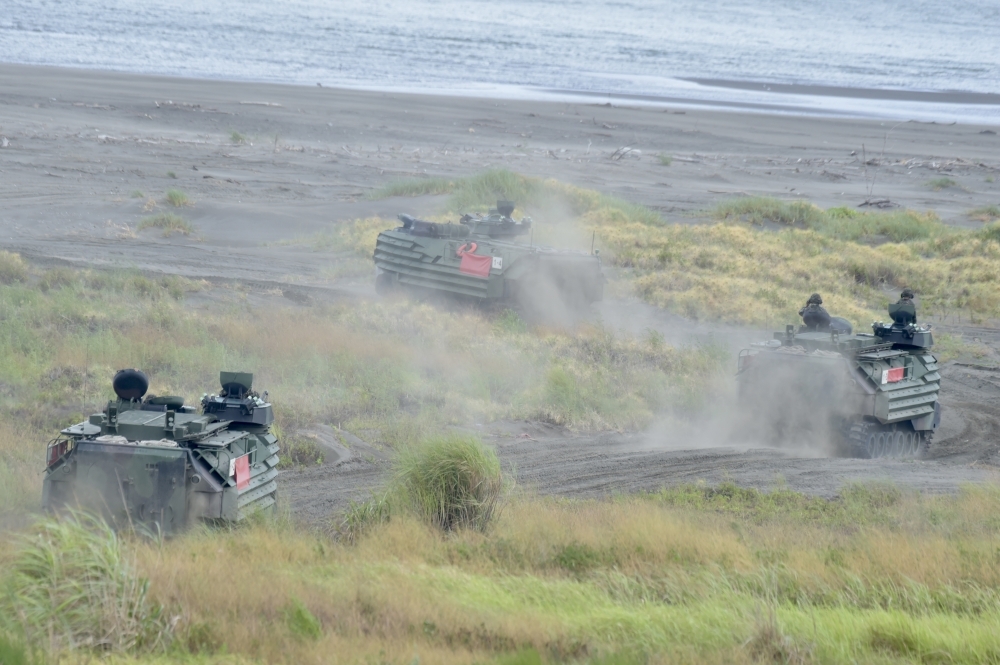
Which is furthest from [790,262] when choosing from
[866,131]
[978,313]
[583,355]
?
[866,131]

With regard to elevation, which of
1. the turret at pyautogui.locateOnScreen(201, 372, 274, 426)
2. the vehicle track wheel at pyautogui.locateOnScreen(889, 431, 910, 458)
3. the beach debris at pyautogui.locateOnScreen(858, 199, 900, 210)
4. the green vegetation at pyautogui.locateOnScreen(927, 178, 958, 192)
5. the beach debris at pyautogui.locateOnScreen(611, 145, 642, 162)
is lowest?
the vehicle track wheel at pyautogui.locateOnScreen(889, 431, 910, 458)

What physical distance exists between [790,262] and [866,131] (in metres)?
29.0

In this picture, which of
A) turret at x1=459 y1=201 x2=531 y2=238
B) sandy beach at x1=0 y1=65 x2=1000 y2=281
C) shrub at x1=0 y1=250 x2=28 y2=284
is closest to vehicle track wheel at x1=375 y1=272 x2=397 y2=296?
turret at x1=459 y1=201 x2=531 y2=238

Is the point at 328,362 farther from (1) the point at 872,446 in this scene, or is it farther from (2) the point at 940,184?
(2) the point at 940,184

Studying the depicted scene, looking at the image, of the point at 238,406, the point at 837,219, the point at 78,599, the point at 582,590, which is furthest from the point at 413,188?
the point at 78,599

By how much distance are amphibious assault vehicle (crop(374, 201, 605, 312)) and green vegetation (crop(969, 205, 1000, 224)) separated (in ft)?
69.5

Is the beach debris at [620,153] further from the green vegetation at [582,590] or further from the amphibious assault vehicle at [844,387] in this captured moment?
the green vegetation at [582,590]

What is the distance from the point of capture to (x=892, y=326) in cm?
1622

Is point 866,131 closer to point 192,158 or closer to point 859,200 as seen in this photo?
point 859,200

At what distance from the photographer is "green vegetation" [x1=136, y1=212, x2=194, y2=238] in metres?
28.4

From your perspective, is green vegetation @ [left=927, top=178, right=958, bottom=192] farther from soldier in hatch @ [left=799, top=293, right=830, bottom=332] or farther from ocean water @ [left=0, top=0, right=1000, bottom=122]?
soldier in hatch @ [left=799, top=293, right=830, bottom=332]

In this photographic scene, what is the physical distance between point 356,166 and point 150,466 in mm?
31641

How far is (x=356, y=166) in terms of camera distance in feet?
130

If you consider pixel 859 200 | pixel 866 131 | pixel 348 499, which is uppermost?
pixel 866 131
